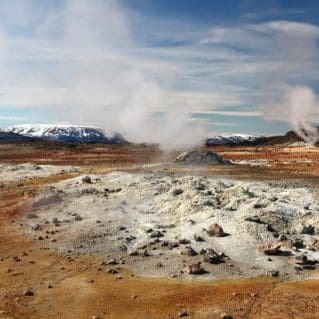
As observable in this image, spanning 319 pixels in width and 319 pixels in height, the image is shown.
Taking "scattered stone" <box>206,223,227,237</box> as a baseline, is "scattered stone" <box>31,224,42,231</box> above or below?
above

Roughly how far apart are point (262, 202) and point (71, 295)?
1154 centimetres

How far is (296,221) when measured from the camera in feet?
78.1

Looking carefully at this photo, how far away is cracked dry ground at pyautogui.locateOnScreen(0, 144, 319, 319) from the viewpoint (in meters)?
15.9

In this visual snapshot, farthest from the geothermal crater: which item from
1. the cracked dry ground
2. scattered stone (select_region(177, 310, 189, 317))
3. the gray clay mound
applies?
the gray clay mound

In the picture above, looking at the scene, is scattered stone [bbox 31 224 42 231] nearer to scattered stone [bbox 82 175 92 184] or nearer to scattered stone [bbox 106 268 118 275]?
scattered stone [bbox 106 268 118 275]

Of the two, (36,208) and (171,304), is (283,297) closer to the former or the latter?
(171,304)

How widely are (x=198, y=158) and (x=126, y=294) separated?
31.0 metres

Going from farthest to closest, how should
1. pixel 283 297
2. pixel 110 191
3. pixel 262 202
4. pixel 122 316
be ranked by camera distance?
pixel 110 191 < pixel 262 202 < pixel 283 297 < pixel 122 316

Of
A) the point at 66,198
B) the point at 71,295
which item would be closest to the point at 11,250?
the point at 71,295

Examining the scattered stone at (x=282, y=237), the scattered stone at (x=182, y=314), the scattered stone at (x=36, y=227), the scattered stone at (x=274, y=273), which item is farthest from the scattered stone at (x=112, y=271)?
the scattered stone at (x=36, y=227)

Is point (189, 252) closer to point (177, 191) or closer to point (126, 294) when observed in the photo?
point (126, 294)

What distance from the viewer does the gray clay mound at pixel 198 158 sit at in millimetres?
46581

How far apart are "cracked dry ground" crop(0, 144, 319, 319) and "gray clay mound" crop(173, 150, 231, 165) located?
26.1 m

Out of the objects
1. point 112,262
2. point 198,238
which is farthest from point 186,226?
point 112,262
